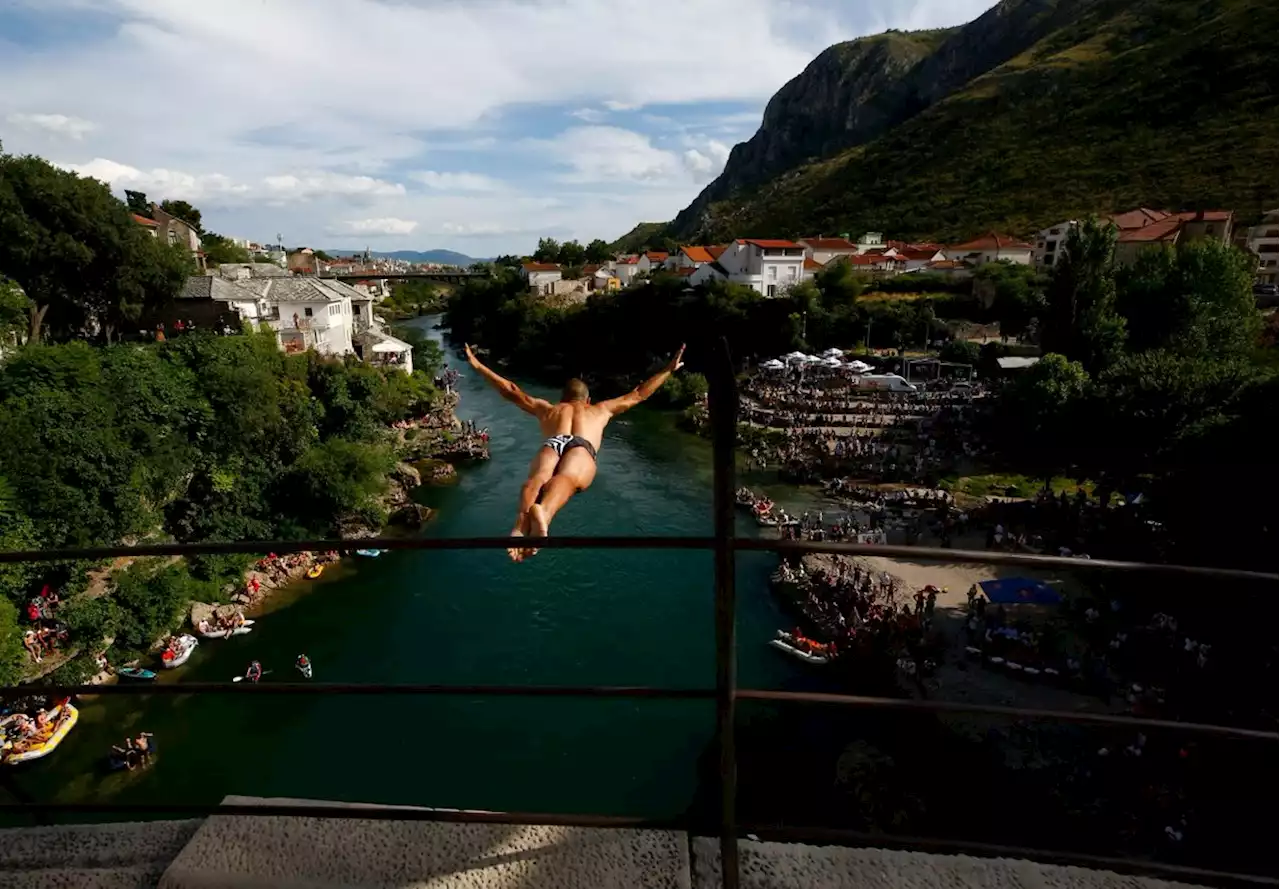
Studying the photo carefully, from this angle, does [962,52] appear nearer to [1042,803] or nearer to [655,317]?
[655,317]

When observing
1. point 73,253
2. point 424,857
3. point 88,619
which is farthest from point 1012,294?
point 424,857

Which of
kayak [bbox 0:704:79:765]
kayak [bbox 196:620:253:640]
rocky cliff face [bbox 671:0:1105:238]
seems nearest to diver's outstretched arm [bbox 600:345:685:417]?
kayak [bbox 0:704:79:765]

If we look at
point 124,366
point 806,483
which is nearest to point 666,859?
point 124,366

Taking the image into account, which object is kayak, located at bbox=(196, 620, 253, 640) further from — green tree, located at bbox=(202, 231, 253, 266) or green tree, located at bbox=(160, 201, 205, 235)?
green tree, located at bbox=(160, 201, 205, 235)

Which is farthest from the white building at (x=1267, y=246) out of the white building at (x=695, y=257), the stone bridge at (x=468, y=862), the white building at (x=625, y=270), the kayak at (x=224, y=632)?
the stone bridge at (x=468, y=862)

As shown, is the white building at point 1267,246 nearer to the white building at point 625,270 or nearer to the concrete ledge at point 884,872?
the white building at point 625,270

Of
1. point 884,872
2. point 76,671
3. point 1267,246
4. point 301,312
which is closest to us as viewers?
point 884,872

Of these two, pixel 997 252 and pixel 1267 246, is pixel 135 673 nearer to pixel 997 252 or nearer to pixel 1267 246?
pixel 997 252
